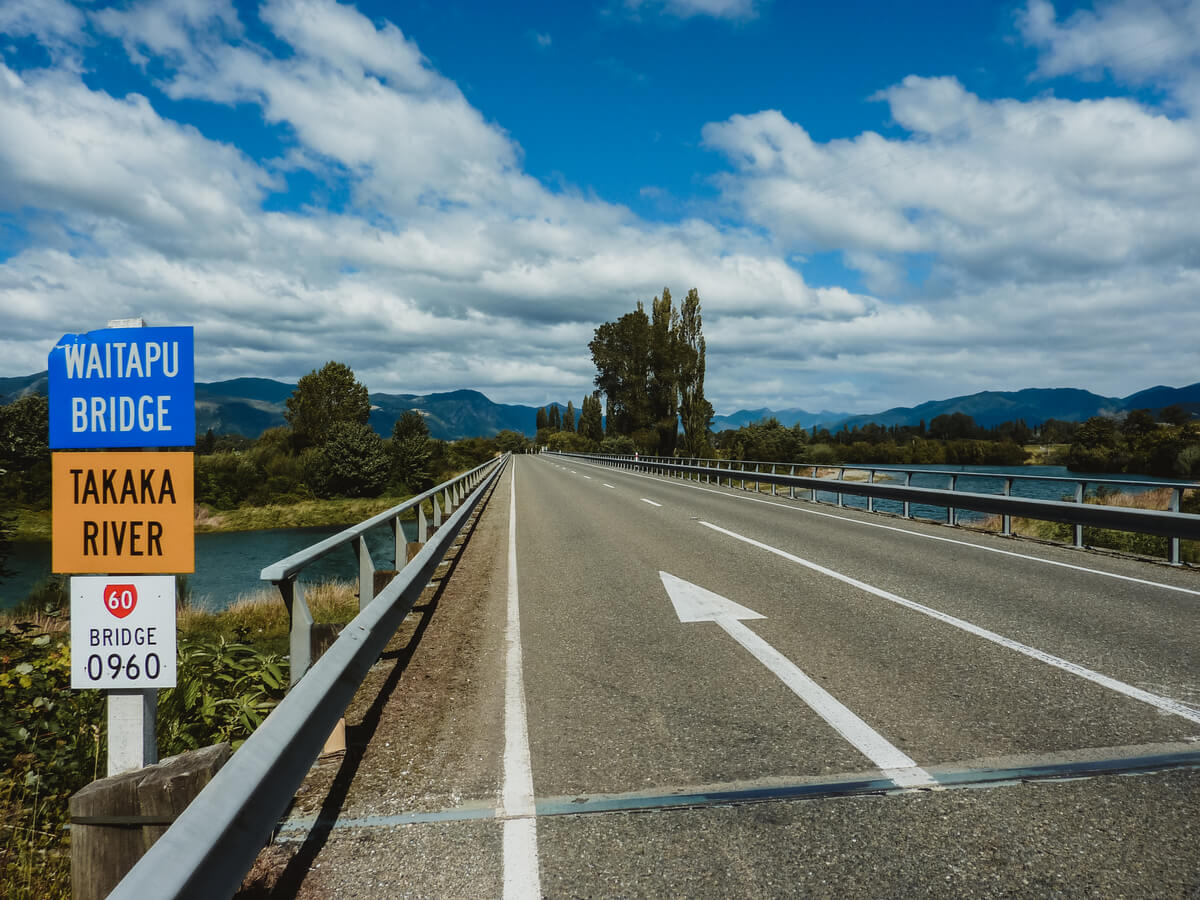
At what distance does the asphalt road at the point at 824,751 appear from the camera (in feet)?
8.61

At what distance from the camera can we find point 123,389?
10.3ft

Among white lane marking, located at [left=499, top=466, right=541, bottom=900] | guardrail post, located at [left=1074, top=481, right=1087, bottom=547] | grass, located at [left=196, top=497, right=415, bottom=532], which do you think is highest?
guardrail post, located at [left=1074, top=481, right=1087, bottom=547]

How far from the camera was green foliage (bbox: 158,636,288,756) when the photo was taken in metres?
4.65

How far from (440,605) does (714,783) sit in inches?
209

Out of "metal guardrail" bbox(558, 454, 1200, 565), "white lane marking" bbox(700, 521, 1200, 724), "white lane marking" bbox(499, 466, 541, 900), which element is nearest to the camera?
"white lane marking" bbox(499, 466, 541, 900)

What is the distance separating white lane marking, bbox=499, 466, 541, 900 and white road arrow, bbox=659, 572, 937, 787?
1766 millimetres

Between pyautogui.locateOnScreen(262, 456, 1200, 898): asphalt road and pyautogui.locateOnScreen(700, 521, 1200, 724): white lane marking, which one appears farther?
pyautogui.locateOnScreen(700, 521, 1200, 724): white lane marking

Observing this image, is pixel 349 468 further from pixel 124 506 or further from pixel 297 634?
pixel 124 506

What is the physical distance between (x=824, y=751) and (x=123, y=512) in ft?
12.1

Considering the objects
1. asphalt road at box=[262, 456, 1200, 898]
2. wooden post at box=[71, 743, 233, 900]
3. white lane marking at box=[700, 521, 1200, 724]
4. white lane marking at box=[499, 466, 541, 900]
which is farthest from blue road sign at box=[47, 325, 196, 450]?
white lane marking at box=[700, 521, 1200, 724]

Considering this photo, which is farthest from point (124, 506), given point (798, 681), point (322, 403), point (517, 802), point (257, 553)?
point (322, 403)

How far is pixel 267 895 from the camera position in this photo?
253 cm

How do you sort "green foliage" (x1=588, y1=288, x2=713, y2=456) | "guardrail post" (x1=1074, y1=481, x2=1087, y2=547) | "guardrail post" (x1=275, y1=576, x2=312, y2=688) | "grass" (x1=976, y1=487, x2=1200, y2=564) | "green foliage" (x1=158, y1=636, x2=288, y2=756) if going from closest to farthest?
"guardrail post" (x1=275, y1=576, x2=312, y2=688), "green foliage" (x1=158, y1=636, x2=288, y2=756), "guardrail post" (x1=1074, y1=481, x2=1087, y2=547), "grass" (x1=976, y1=487, x2=1200, y2=564), "green foliage" (x1=588, y1=288, x2=713, y2=456)

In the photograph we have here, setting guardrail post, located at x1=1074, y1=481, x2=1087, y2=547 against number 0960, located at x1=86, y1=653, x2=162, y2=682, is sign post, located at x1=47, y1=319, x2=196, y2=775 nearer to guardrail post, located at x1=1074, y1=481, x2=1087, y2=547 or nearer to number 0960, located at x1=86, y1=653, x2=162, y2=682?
number 0960, located at x1=86, y1=653, x2=162, y2=682
